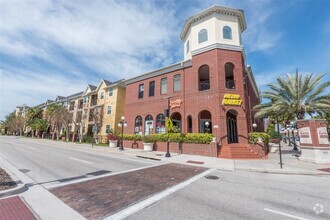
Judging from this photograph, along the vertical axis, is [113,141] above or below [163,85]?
below

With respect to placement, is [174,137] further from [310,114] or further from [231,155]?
[310,114]

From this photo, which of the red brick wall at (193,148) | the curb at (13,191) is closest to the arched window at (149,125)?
the red brick wall at (193,148)

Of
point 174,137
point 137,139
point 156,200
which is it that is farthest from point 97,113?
point 156,200

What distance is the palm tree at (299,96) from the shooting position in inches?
640

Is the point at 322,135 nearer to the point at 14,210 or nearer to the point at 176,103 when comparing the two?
the point at 176,103

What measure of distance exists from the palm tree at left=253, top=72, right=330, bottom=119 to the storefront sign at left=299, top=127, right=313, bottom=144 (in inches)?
105

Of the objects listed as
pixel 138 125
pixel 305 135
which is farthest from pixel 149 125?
pixel 305 135

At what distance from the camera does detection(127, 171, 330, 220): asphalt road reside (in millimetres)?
4594

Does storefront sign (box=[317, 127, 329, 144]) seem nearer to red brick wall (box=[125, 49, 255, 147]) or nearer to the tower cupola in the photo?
red brick wall (box=[125, 49, 255, 147])

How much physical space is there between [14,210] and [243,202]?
6.51 metres

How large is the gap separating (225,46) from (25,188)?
796 inches

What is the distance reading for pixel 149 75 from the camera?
25.5m

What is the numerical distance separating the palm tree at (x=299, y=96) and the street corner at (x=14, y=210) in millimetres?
19171

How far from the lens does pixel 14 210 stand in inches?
183
